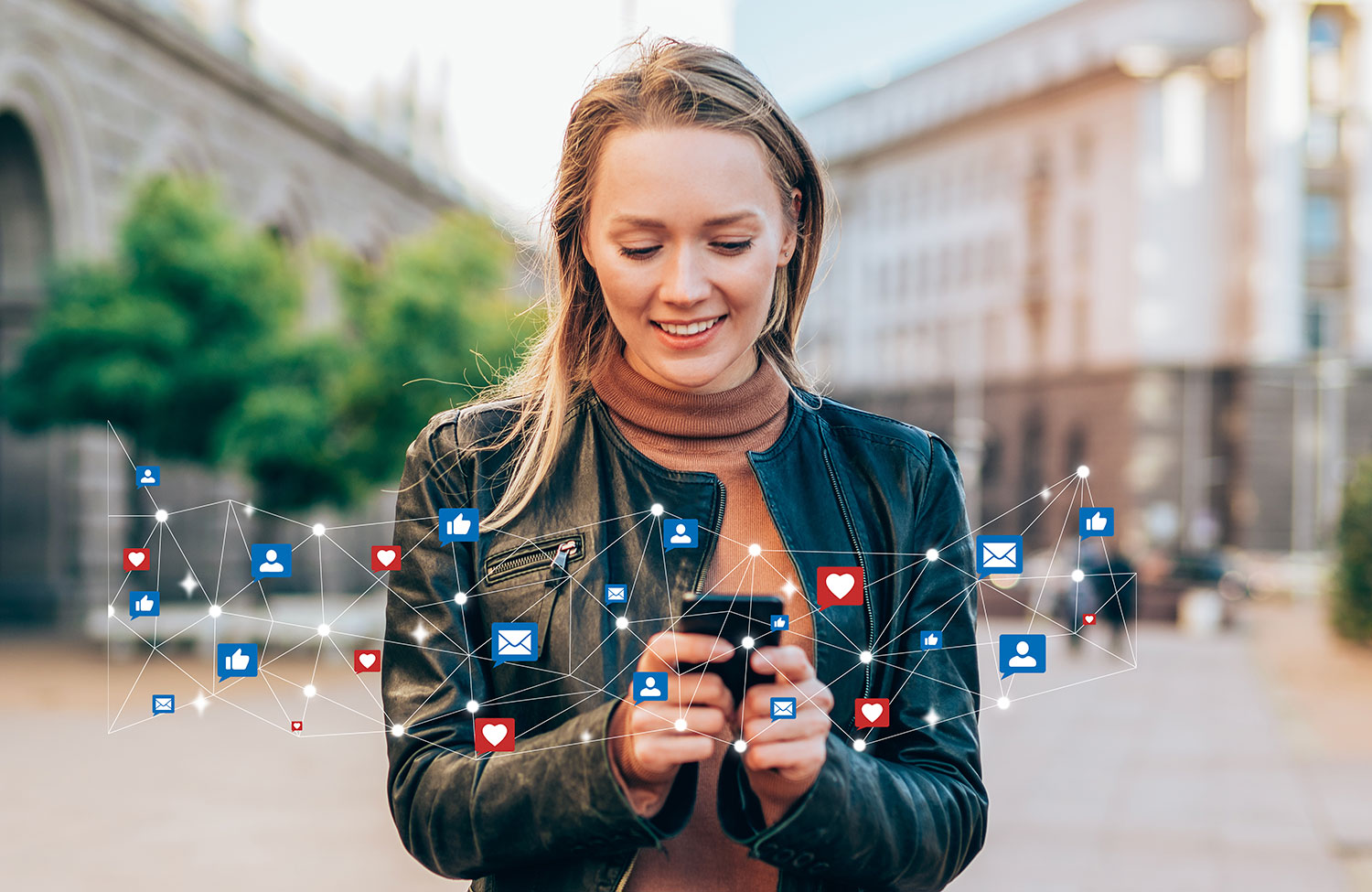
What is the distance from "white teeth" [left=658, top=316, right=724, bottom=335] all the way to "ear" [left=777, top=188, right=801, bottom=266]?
168 mm

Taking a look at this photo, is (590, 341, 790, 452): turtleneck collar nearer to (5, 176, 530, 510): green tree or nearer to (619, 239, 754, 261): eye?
(619, 239, 754, 261): eye

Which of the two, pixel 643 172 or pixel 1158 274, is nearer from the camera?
pixel 643 172

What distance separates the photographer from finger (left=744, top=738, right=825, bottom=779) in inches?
63.5

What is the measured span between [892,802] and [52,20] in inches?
844

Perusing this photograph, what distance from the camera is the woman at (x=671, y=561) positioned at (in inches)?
68.1

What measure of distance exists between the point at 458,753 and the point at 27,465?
22198 millimetres

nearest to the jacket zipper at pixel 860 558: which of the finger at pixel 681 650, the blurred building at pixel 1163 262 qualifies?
the finger at pixel 681 650

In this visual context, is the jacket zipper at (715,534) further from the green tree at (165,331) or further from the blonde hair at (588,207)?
the green tree at (165,331)

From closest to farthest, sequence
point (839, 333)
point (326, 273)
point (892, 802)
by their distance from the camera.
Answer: point (892, 802) < point (326, 273) < point (839, 333)

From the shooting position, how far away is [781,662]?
154 centimetres

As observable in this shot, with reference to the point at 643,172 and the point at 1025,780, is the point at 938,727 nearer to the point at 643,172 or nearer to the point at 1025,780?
the point at 643,172

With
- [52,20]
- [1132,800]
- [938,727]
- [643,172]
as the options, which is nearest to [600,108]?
[643,172]

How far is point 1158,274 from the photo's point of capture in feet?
168

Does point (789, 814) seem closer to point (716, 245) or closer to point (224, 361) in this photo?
point (716, 245)
